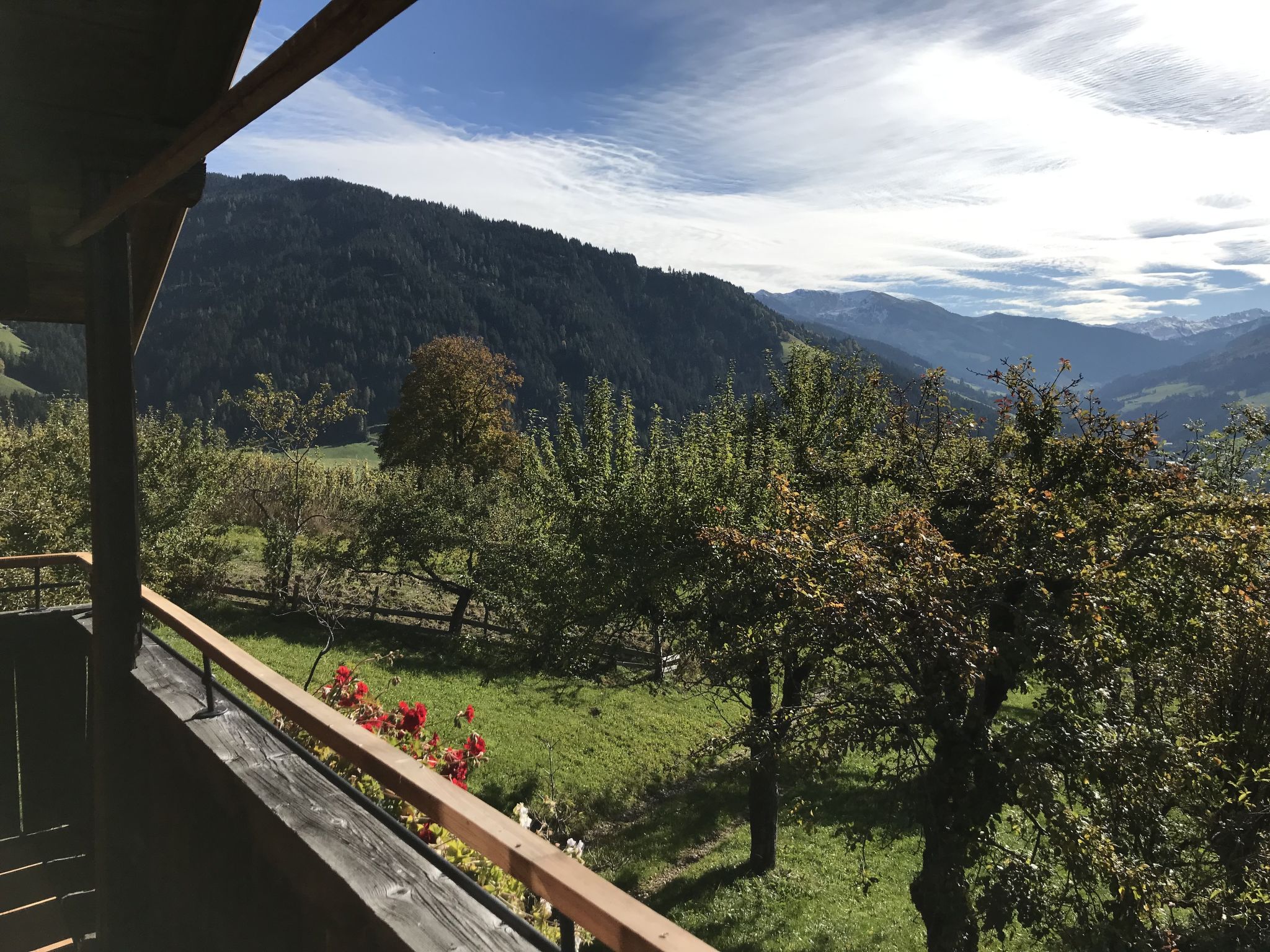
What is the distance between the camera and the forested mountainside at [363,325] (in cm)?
12056

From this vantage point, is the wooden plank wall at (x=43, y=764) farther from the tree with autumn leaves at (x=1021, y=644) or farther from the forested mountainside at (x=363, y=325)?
the forested mountainside at (x=363, y=325)

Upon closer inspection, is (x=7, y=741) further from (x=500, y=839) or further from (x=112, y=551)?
(x=500, y=839)

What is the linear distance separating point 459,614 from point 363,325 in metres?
139

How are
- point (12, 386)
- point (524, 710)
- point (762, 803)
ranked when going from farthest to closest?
point (12, 386) → point (524, 710) → point (762, 803)

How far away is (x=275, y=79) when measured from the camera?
1.48m

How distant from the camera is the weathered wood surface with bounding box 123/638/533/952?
49.8 inches

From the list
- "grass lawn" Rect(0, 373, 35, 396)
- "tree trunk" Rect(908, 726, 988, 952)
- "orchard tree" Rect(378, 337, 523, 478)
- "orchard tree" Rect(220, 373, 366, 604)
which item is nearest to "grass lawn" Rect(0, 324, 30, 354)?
"grass lawn" Rect(0, 373, 35, 396)

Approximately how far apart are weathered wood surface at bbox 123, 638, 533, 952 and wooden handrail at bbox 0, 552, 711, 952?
202 mm

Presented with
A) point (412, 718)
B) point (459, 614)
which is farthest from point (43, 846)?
point (459, 614)

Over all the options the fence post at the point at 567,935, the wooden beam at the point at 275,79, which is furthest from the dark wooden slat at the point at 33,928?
the fence post at the point at 567,935

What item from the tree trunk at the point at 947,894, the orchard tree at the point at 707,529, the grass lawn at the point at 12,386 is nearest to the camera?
the tree trunk at the point at 947,894

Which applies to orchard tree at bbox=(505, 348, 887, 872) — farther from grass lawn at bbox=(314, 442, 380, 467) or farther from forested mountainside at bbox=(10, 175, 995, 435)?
grass lawn at bbox=(314, 442, 380, 467)

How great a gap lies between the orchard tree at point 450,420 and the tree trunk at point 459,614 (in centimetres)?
876

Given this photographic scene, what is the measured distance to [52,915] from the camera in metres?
3.62
